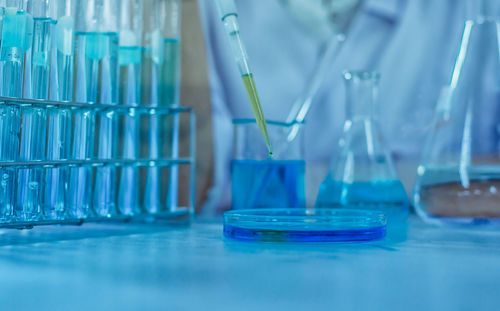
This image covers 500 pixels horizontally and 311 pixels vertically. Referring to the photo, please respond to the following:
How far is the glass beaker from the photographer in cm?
77

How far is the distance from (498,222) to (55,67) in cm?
59

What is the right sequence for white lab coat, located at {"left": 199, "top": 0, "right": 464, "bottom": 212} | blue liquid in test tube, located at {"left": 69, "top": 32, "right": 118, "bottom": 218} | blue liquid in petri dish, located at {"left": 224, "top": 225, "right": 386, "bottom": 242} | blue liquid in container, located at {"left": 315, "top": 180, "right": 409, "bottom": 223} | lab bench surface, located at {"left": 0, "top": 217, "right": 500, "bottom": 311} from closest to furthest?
lab bench surface, located at {"left": 0, "top": 217, "right": 500, "bottom": 311} → blue liquid in petri dish, located at {"left": 224, "top": 225, "right": 386, "bottom": 242} → blue liquid in test tube, located at {"left": 69, "top": 32, "right": 118, "bottom": 218} → blue liquid in container, located at {"left": 315, "top": 180, "right": 409, "bottom": 223} → white lab coat, located at {"left": 199, "top": 0, "right": 464, "bottom": 212}

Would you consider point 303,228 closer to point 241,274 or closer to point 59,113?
point 241,274

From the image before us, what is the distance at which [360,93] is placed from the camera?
0.84 m

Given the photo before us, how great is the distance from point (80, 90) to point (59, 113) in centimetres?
4

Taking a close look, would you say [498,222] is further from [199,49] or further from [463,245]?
[199,49]

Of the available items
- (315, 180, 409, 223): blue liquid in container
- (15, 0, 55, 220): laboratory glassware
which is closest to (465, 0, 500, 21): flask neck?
(315, 180, 409, 223): blue liquid in container

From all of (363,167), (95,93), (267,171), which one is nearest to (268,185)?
(267,171)

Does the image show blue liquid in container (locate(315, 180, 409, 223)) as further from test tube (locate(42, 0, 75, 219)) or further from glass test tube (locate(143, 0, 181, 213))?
test tube (locate(42, 0, 75, 219))

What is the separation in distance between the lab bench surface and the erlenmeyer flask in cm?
15

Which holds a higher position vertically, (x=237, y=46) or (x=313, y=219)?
(x=237, y=46)

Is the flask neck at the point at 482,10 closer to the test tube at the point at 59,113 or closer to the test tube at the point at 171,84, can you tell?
the test tube at the point at 171,84

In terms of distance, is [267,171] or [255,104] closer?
[255,104]

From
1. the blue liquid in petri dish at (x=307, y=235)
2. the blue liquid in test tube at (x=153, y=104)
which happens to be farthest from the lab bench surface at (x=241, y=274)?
the blue liquid in test tube at (x=153, y=104)
